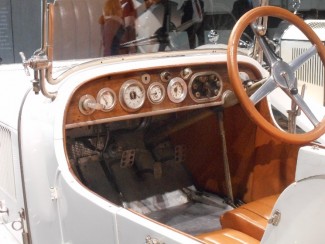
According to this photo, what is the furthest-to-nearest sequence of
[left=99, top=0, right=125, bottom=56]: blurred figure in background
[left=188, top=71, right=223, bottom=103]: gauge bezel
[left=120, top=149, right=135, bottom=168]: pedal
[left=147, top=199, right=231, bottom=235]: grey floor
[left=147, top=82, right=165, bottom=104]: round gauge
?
1. [left=120, top=149, right=135, bottom=168]: pedal
2. [left=147, top=199, right=231, bottom=235]: grey floor
3. [left=99, top=0, right=125, bottom=56]: blurred figure in background
4. [left=188, top=71, right=223, bottom=103]: gauge bezel
5. [left=147, top=82, right=165, bottom=104]: round gauge

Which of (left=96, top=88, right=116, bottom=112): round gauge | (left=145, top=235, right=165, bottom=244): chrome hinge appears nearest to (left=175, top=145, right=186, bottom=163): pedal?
(left=96, top=88, right=116, bottom=112): round gauge

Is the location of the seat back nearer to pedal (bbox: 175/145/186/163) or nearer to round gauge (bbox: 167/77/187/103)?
round gauge (bbox: 167/77/187/103)

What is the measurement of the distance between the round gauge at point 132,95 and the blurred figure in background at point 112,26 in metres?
0.33

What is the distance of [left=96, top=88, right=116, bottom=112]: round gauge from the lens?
7.36ft

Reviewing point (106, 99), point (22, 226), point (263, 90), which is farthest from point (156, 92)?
point (22, 226)

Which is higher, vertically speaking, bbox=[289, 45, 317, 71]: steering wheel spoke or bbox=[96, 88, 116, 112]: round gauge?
bbox=[289, 45, 317, 71]: steering wheel spoke

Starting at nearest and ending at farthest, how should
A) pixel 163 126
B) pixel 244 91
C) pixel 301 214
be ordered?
pixel 301 214 → pixel 244 91 → pixel 163 126

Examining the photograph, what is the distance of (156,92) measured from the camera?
7.85 feet

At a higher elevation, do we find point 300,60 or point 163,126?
point 300,60

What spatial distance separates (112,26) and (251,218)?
1103mm

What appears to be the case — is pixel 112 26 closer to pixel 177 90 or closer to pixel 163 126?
pixel 177 90

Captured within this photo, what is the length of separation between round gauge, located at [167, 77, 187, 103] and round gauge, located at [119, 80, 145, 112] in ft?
0.46

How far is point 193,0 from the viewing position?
2.96 m

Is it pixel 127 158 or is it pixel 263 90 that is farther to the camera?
pixel 127 158
